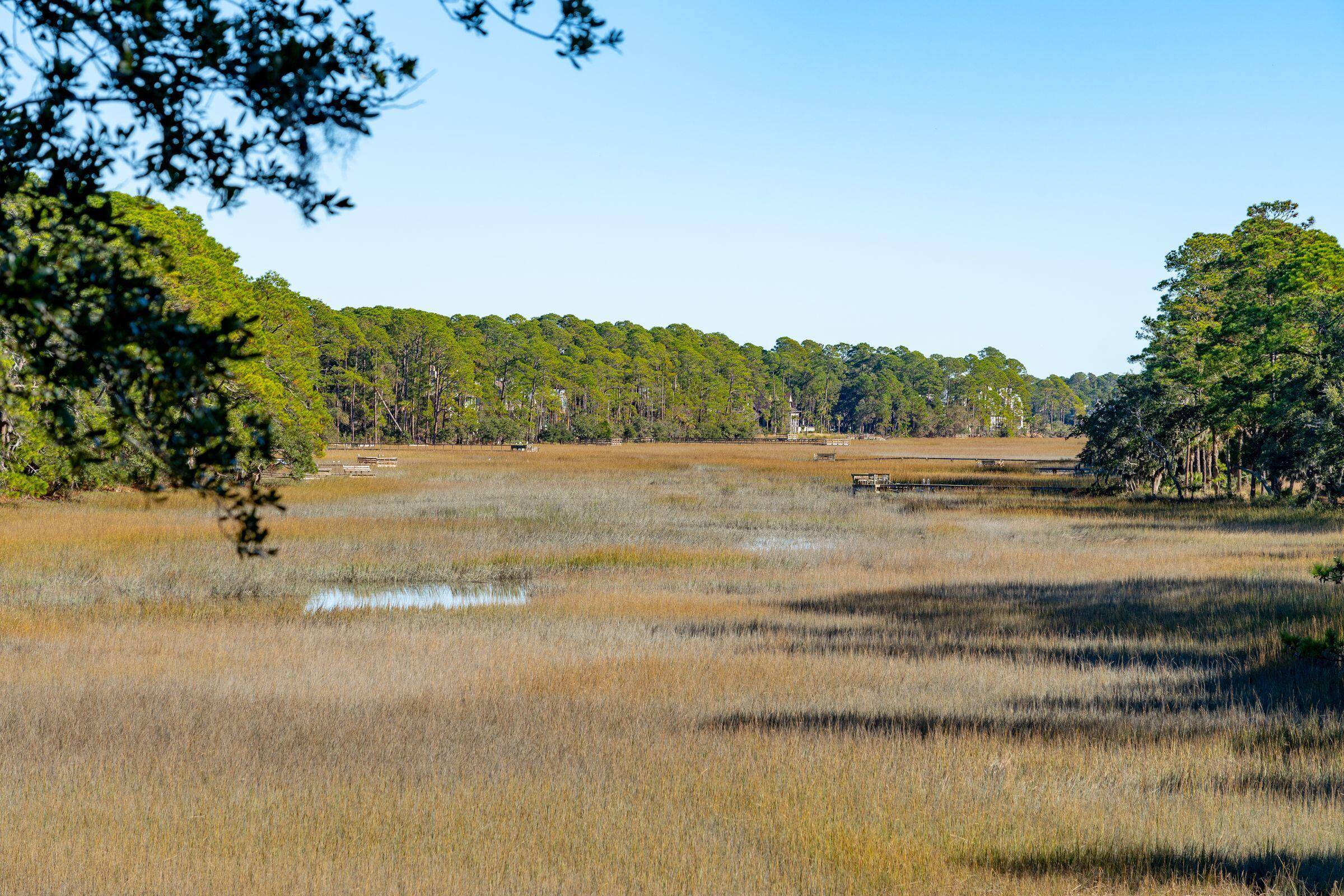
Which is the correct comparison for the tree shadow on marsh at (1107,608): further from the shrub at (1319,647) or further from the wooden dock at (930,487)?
the wooden dock at (930,487)

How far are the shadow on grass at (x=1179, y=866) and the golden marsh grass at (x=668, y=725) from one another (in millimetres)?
34

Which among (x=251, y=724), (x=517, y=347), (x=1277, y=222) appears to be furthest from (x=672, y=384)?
(x=251, y=724)

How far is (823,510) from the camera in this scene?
146 feet

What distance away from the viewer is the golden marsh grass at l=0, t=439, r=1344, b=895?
8203 millimetres

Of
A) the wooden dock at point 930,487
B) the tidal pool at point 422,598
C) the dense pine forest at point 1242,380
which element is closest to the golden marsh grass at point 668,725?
the tidal pool at point 422,598

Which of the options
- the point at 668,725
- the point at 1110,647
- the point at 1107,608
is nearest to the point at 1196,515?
the point at 1107,608

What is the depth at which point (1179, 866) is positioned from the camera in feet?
26.6

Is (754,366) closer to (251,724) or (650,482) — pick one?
(650,482)

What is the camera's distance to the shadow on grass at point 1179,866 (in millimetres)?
7805

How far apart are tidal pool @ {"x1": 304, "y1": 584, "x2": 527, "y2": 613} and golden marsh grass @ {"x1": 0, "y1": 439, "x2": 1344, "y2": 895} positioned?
0.63m

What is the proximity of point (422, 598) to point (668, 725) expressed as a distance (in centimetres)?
1147

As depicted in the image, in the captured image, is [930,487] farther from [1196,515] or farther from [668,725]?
[668,725]

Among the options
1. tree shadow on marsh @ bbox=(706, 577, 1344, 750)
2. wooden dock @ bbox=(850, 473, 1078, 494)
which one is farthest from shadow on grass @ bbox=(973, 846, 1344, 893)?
wooden dock @ bbox=(850, 473, 1078, 494)

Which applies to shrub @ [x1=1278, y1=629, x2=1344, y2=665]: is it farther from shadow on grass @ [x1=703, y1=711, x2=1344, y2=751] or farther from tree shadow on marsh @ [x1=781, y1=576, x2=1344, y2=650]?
tree shadow on marsh @ [x1=781, y1=576, x2=1344, y2=650]
